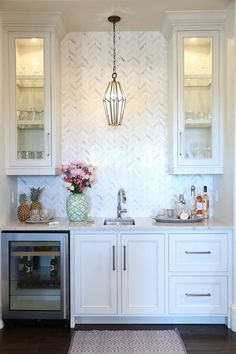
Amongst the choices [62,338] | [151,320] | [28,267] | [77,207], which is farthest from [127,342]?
[77,207]

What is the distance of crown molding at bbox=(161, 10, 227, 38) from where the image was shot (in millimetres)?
3150

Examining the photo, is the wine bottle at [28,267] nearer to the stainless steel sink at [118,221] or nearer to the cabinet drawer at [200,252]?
the stainless steel sink at [118,221]

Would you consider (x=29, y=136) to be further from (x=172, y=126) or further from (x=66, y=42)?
(x=172, y=126)

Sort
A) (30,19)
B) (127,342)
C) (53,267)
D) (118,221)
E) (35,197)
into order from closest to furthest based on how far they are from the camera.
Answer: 1. (127,342)
2. (53,267)
3. (30,19)
4. (118,221)
5. (35,197)

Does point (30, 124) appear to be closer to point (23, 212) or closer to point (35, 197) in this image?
point (35, 197)

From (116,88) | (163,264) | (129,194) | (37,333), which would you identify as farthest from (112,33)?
(37,333)

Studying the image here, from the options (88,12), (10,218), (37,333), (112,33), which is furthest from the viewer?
(112,33)

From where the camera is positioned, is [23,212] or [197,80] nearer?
[197,80]

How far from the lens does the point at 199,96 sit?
3.28 metres

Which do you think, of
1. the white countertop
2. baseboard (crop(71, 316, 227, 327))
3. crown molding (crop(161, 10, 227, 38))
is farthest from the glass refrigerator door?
crown molding (crop(161, 10, 227, 38))

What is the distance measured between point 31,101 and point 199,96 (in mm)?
1586

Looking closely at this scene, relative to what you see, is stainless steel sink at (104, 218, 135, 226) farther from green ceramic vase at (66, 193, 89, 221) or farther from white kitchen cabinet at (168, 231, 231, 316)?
white kitchen cabinet at (168, 231, 231, 316)

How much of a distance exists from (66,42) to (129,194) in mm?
1709

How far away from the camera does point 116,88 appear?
3178 mm
